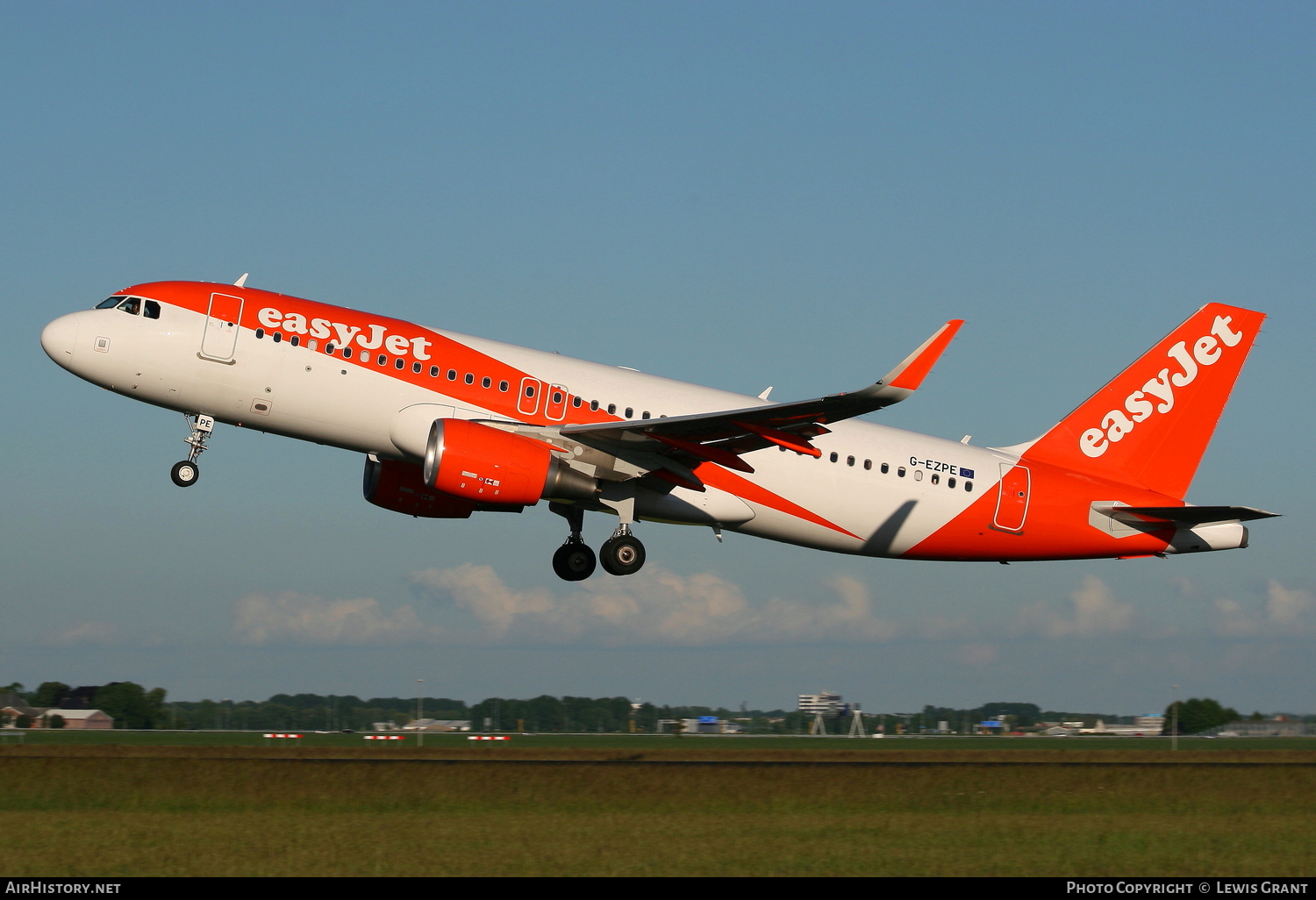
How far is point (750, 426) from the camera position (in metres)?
27.0

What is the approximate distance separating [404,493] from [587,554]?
15.1ft

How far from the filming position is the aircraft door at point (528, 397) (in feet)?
94.3

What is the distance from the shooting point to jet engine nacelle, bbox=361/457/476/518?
31672 mm

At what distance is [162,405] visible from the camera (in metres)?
28.0

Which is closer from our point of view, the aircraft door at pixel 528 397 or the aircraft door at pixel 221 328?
the aircraft door at pixel 221 328

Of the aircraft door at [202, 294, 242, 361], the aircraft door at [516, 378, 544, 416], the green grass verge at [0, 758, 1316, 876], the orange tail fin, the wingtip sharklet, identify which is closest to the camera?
the green grass verge at [0, 758, 1316, 876]

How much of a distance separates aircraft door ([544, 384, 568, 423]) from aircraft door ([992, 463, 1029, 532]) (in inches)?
428

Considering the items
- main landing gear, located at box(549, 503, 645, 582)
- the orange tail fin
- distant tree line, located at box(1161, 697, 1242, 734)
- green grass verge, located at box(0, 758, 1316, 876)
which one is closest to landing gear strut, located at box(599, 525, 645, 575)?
main landing gear, located at box(549, 503, 645, 582)

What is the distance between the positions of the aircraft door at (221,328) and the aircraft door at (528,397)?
598 centimetres

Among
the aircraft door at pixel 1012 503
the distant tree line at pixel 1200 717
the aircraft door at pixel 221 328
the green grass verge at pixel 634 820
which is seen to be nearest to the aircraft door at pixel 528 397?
the aircraft door at pixel 221 328

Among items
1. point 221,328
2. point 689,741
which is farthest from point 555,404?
point 689,741

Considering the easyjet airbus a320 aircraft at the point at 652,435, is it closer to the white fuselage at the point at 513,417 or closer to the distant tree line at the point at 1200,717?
the white fuselage at the point at 513,417

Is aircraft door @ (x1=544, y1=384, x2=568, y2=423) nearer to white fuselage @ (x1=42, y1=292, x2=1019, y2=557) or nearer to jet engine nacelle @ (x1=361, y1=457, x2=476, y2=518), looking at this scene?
white fuselage @ (x1=42, y1=292, x2=1019, y2=557)
